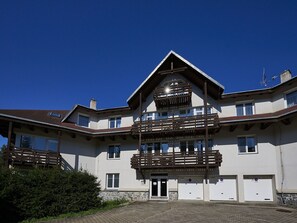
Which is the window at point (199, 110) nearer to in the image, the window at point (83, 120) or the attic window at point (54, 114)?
the window at point (83, 120)

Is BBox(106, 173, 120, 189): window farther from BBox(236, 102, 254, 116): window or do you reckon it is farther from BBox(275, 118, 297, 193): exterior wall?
BBox(275, 118, 297, 193): exterior wall

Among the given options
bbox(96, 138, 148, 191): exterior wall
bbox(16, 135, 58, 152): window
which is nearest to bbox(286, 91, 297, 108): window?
bbox(96, 138, 148, 191): exterior wall

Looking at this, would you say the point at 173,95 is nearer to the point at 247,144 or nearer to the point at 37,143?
the point at 247,144

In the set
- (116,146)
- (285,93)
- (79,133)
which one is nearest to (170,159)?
(116,146)

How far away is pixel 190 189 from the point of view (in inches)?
847

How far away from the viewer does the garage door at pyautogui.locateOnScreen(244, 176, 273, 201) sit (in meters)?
19.5

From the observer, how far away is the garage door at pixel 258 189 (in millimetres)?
19547

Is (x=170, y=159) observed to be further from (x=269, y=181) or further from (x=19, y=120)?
(x=19, y=120)

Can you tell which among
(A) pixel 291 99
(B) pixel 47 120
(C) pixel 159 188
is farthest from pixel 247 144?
(B) pixel 47 120

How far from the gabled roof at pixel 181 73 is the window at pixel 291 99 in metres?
4.93

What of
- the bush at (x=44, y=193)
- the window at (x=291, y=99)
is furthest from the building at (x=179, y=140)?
the bush at (x=44, y=193)

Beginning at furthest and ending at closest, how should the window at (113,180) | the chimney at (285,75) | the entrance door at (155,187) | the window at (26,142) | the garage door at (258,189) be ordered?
the window at (113,180), the entrance door at (155,187), the window at (26,142), the chimney at (285,75), the garage door at (258,189)

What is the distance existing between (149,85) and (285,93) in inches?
448

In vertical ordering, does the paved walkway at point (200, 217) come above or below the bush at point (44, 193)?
below
